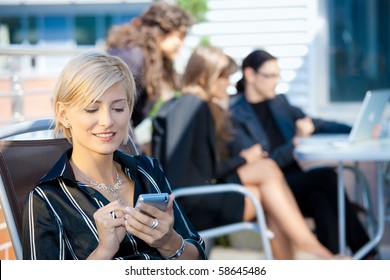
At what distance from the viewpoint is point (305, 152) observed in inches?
140

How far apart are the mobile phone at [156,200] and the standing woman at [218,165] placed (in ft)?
5.67

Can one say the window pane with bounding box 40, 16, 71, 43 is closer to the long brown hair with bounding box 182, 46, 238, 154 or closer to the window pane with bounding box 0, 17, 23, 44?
the window pane with bounding box 0, 17, 23, 44

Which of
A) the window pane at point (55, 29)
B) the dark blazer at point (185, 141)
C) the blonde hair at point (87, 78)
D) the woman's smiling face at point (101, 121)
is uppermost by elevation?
the blonde hair at point (87, 78)

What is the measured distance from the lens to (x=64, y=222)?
1.69m

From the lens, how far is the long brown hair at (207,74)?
3.64 m

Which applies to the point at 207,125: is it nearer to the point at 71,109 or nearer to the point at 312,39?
the point at 71,109

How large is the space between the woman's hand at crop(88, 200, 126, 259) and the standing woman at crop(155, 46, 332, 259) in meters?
1.76

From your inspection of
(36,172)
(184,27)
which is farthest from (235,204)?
(36,172)

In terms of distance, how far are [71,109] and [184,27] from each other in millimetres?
2201

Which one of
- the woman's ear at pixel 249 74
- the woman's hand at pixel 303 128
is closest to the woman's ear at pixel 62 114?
the woman's ear at pixel 249 74

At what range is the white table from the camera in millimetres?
3477

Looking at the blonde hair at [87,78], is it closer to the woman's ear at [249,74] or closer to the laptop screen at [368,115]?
the laptop screen at [368,115]

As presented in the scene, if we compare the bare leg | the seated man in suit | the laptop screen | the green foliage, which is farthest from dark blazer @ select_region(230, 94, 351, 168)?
the green foliage

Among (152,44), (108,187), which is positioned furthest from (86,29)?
(108,187)
